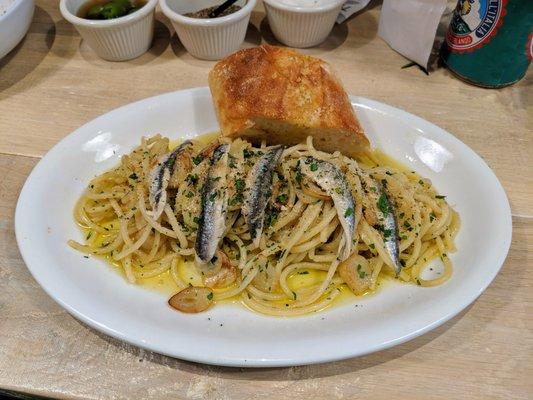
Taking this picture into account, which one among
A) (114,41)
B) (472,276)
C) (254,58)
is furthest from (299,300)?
(114,41)

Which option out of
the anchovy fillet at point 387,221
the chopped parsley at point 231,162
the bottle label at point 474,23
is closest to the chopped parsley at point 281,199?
the chopped parsley at point 231,162

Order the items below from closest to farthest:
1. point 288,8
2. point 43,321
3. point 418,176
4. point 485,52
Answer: point 43,321 → point 418,176 → point 485,52 → point 288,8

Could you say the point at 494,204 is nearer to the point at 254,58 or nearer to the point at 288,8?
the point at 254,58

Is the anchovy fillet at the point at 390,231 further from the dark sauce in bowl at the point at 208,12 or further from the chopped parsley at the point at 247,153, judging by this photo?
the dark sauce in bowl at the point at 208,12

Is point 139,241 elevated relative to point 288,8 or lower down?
lower down

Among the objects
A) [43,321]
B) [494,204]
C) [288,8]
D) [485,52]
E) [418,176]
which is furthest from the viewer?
[288,8]

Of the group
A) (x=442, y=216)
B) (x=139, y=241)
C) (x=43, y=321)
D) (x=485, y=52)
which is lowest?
(x=43, y=321)

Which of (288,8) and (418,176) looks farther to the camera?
(288,8)

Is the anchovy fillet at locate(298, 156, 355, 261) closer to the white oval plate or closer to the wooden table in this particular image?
the white oval plate
